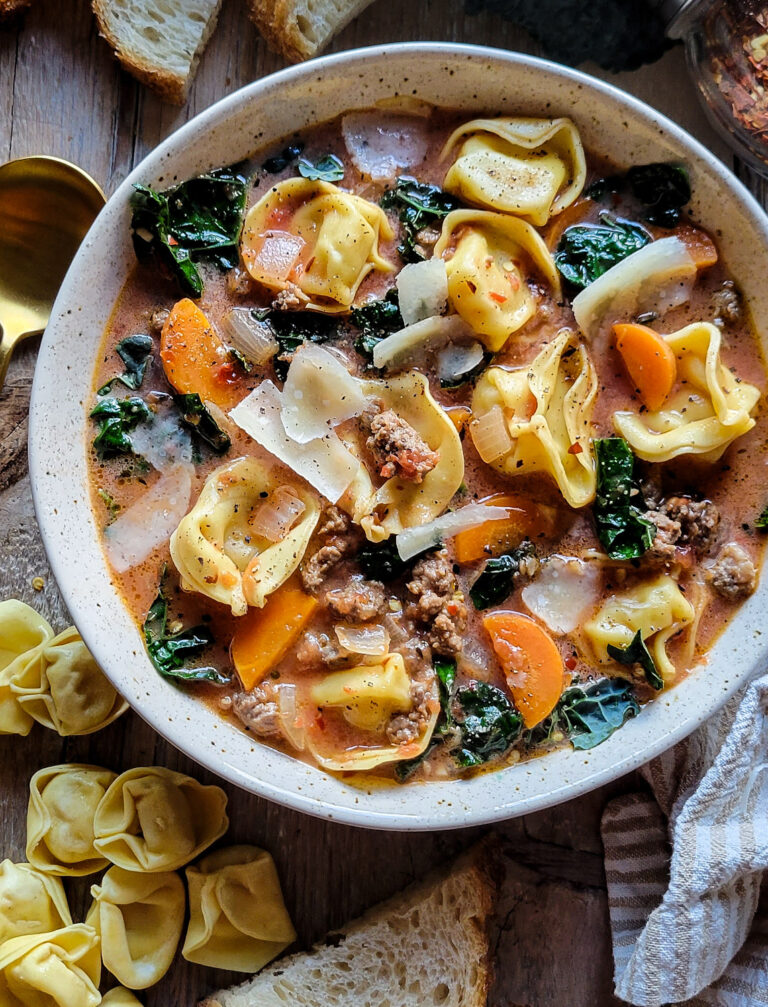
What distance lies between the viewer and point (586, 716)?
4352 millimetres

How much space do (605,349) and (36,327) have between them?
2.74 metres

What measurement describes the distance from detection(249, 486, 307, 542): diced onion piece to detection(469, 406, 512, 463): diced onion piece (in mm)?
833

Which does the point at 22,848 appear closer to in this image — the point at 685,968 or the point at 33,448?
the point at 33,448

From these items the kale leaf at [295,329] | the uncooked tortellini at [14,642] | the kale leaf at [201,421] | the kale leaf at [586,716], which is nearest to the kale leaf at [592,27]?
the kale leaf at [295,329]

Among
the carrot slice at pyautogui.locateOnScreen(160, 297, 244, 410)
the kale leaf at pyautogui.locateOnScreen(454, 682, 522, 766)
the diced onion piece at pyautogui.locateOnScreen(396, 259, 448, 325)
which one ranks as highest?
the diced onion piece at pyautogui.locateOnScreen(396, 259, 448, 325)

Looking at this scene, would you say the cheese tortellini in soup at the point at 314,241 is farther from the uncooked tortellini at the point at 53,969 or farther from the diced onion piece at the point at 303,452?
the uncooked tortellini at the point at 53,969

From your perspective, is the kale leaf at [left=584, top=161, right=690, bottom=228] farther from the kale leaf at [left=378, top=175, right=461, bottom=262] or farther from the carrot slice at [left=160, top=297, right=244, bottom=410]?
the carrot slice at [left=160, top=297, right=244, bottom=410]

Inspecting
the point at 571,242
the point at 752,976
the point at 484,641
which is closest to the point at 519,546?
the point at 484,641

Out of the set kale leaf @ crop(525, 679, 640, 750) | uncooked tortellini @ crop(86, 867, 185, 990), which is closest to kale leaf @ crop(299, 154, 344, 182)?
kale leaf @ crop(525, 679, 640, 750)

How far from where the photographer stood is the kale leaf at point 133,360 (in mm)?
4352

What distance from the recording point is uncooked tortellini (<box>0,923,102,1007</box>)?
14.6 feet

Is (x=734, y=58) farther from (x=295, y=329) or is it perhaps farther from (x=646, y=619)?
(x=646, y=619)

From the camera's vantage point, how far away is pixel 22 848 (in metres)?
4.86

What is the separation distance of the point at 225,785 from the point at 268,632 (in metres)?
1.06
